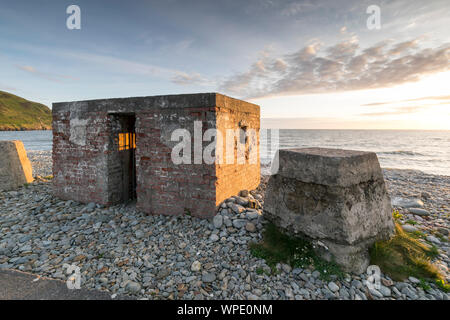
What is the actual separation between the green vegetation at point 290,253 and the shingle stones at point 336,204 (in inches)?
4.6

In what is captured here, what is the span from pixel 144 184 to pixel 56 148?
3.04 m

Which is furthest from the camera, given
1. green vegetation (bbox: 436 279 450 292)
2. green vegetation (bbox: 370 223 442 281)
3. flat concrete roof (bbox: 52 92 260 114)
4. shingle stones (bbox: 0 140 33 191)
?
shingle stones (bbox: 0 140 33 191)

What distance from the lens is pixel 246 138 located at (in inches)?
247

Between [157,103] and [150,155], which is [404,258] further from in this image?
[157,103]

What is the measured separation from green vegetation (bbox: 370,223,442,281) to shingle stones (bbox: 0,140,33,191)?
9.99 meters

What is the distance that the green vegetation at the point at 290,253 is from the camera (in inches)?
127

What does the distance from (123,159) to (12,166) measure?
15.1ft

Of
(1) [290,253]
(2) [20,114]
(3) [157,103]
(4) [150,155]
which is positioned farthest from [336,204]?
(2) [20,114]

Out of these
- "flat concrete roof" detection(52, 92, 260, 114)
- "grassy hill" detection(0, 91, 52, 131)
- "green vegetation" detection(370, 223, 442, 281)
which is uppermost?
"grassy hill" detection(0, 91, 52, 131)

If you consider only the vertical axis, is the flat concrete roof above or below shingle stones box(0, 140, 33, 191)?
above

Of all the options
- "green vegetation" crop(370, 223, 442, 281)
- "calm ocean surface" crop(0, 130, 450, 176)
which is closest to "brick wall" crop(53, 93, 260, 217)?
"green vegetation" crop(370, 223, 442, 281)

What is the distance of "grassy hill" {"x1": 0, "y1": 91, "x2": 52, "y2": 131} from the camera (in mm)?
77938

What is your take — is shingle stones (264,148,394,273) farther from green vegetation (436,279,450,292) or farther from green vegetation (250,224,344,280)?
green vegetation (436,279,450,292)

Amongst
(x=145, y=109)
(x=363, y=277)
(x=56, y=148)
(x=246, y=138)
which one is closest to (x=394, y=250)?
(x=363, y=277)
